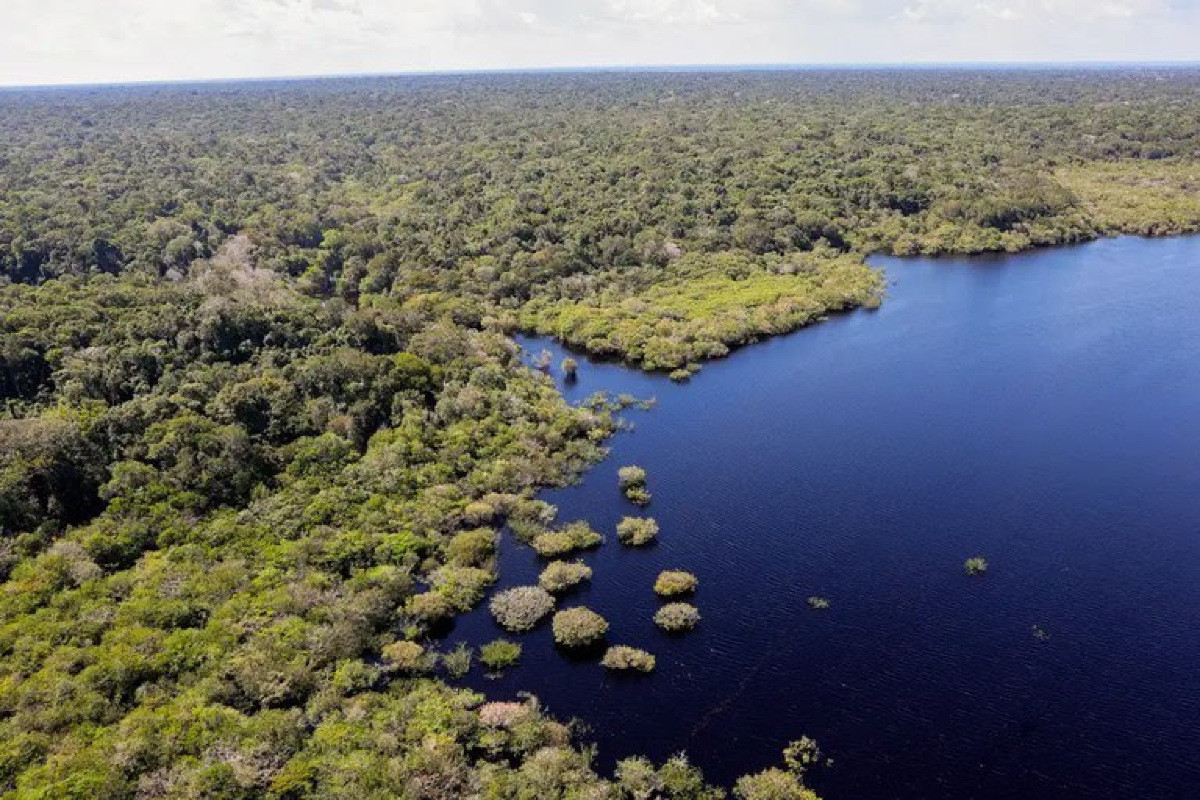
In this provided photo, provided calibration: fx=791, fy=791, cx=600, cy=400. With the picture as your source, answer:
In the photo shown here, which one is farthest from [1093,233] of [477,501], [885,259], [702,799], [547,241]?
[702,799]

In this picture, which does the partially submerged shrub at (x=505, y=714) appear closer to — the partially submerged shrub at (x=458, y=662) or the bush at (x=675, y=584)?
the partially submerged shrub at (x=458, y=662)

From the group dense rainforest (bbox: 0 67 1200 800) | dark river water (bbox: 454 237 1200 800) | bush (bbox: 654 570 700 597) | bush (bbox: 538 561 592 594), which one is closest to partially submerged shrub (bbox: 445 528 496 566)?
dense rainforest (bbox: 0 67 1200 800)

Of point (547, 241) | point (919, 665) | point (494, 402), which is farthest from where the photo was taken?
point (547, 241)

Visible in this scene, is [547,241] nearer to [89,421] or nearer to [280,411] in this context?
[280,411]

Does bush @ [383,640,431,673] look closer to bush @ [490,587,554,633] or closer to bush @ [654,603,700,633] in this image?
bush @ [490,587,554,633]

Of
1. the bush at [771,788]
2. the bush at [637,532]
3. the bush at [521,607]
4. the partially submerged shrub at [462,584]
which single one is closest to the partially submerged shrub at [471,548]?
the partially submerged shrub at [462,584]

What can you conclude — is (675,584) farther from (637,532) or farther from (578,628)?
(578,628)

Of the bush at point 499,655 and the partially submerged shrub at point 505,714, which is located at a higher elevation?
the partially submerged shrub at point 505,714
